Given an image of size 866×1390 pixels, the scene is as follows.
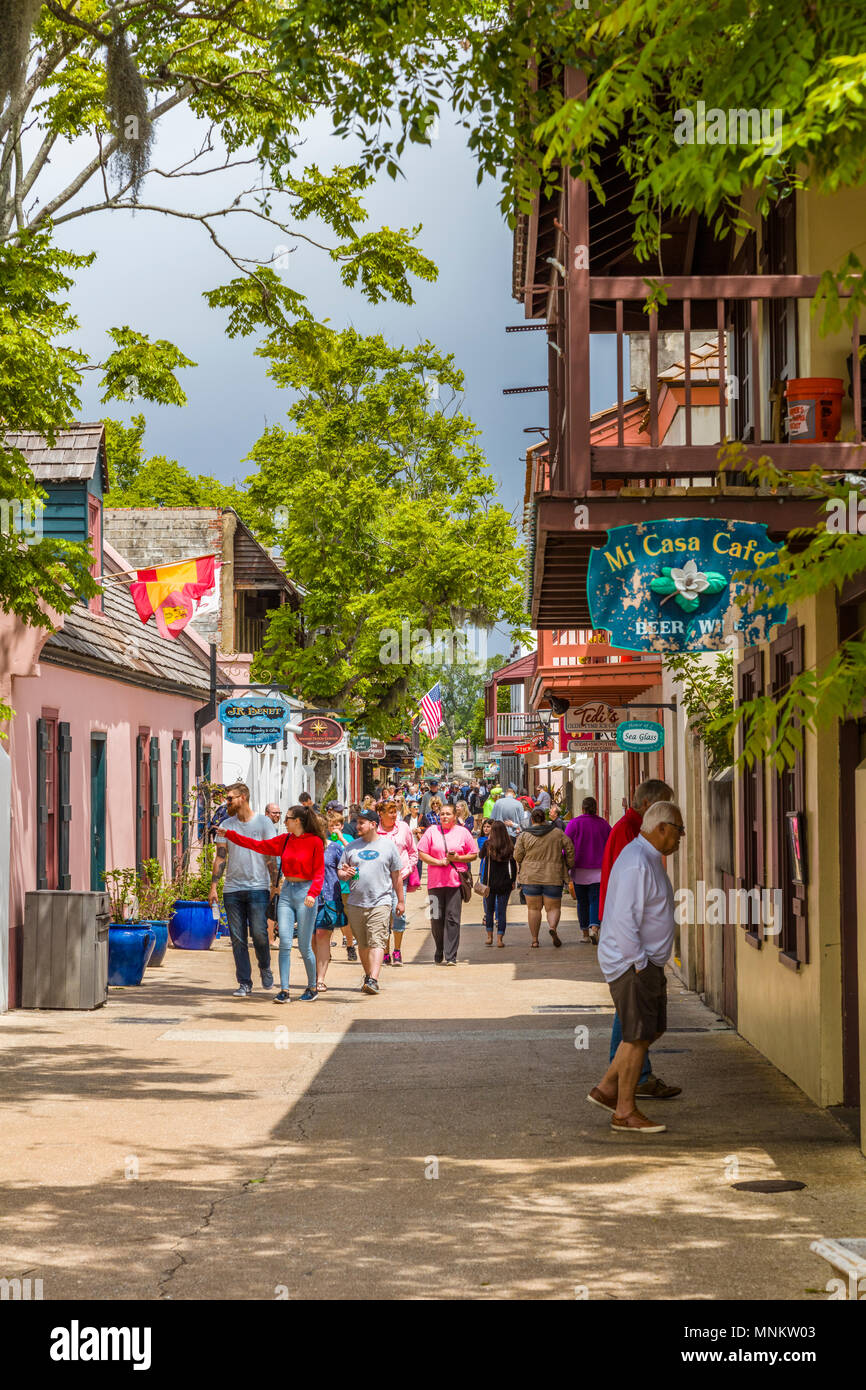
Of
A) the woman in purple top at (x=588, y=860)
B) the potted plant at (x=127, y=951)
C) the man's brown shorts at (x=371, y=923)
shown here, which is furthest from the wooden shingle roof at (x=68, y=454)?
the woman in purple top at (x=588, y=860)

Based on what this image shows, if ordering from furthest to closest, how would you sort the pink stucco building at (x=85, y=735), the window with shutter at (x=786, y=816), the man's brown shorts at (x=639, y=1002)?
1. the pink stucco building at (x=85, y=735)
2. the window with shutter at (x=786, y=816)
3. the man's brown shorts at (x=639, y=1002)

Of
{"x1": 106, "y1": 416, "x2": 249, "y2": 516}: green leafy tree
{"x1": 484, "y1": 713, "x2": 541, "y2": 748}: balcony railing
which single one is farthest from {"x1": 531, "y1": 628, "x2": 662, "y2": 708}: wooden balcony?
{"x1": 106, "y1": 416, "x2": 249, "y2": 516}: green leafy tree

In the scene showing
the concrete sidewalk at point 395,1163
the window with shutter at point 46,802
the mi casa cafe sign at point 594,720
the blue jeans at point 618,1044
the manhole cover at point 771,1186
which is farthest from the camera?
the mi casa cafe sign at point 594,720

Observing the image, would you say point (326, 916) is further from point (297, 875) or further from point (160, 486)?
point (160, 486)

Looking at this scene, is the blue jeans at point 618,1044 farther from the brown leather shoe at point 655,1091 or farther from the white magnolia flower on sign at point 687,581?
the white magnolia flower on sign at point 687,581

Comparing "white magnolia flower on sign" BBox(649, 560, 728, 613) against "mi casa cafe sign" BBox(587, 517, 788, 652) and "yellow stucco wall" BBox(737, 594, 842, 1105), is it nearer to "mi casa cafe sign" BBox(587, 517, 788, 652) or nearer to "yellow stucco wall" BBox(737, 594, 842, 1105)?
"mi casa cafe sign" BBox(587, 517, 788, 652)

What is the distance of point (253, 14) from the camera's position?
13.2 meters

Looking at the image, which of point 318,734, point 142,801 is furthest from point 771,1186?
point 318,734

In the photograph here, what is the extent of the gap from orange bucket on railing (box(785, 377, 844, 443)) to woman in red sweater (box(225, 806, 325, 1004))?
7.36 meters

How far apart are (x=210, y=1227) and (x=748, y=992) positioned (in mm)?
6402

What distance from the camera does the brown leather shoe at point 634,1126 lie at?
914 centimetres

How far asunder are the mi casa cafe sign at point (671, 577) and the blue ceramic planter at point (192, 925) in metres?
12.2

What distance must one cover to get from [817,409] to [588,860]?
11751 millimetres

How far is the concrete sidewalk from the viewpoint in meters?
6.29
